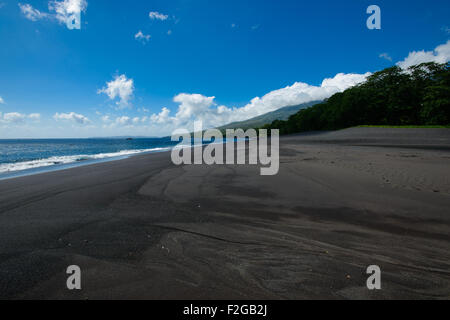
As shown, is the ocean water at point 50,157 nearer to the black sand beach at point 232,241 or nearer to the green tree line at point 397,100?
the black sand beach at point 232,241

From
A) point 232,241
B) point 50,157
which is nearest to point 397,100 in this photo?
point 232,241

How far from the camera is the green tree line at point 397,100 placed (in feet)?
111

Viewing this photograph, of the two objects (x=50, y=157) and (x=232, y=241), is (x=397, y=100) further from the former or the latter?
(x=50, y=157)

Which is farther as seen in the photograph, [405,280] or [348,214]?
[348,214]

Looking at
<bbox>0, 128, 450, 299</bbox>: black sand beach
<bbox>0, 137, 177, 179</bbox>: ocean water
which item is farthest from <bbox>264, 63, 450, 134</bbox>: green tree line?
<bbox>0, 137, 177, 179</bbox>: ocean water

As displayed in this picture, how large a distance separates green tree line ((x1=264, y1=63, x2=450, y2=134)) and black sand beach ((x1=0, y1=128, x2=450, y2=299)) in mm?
Answer: 41662

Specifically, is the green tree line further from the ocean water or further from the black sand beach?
the ocean water

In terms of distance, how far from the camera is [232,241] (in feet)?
11.9

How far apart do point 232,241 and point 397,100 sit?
58.5 metres

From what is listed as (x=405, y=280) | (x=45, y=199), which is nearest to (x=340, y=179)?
(x=405, y=280)
